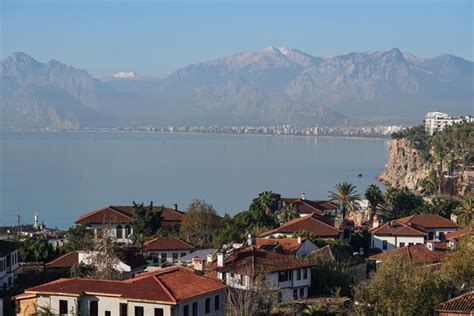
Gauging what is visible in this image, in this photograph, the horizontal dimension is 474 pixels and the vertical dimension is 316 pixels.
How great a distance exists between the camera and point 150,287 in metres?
22.4

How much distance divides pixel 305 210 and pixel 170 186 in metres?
60.9

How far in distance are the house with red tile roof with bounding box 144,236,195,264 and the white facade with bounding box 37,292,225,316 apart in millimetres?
13903

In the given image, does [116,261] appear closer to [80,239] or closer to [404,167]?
[80,239]

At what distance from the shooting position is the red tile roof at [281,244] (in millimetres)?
34562

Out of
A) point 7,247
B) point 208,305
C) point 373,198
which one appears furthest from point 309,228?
point 208,305

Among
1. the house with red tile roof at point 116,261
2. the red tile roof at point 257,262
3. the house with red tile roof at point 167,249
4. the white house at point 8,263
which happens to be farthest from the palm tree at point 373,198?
the white house at point 8,263

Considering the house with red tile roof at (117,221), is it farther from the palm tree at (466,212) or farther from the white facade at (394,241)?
the palm tree at (466,212)

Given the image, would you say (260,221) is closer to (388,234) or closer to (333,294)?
(388,234)

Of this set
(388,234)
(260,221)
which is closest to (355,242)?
(388,234)

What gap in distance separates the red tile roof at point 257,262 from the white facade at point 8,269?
295 inches

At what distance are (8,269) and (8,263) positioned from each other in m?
0.21

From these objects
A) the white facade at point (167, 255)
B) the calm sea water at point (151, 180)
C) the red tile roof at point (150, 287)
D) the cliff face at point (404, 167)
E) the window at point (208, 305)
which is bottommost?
the calm sea water at point (151, 180)

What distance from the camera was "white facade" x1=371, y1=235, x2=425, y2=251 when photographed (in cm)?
4391

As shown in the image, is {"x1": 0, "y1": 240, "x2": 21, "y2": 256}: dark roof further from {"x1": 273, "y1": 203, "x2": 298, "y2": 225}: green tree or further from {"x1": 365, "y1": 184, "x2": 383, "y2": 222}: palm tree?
{"x1": 365, "y1": 184, "x2": 383, "y2": 222}: palm tree
